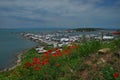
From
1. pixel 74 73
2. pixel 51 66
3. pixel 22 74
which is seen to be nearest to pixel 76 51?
pixel 51 66

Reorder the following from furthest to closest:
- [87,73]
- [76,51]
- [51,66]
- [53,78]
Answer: [76,51]
[51,66]
[53,78]
[87,73]

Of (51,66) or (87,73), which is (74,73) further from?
(51,66)

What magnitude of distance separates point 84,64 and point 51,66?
5.18 feet

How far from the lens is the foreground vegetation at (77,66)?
7034 mm

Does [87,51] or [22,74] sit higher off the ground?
[87,51]

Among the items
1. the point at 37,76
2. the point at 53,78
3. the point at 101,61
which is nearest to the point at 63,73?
the point at 53,78

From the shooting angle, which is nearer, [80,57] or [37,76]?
[37,76]

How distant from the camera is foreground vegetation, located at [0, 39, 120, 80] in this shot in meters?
7.03

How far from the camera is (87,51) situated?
364 inches

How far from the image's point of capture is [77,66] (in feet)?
27.0

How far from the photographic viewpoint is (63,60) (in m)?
9.30

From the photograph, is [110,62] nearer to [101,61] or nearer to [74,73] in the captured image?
[101,61]

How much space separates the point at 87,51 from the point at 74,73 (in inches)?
75.8

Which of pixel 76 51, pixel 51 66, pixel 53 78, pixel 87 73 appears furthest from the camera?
pixel 76 51
